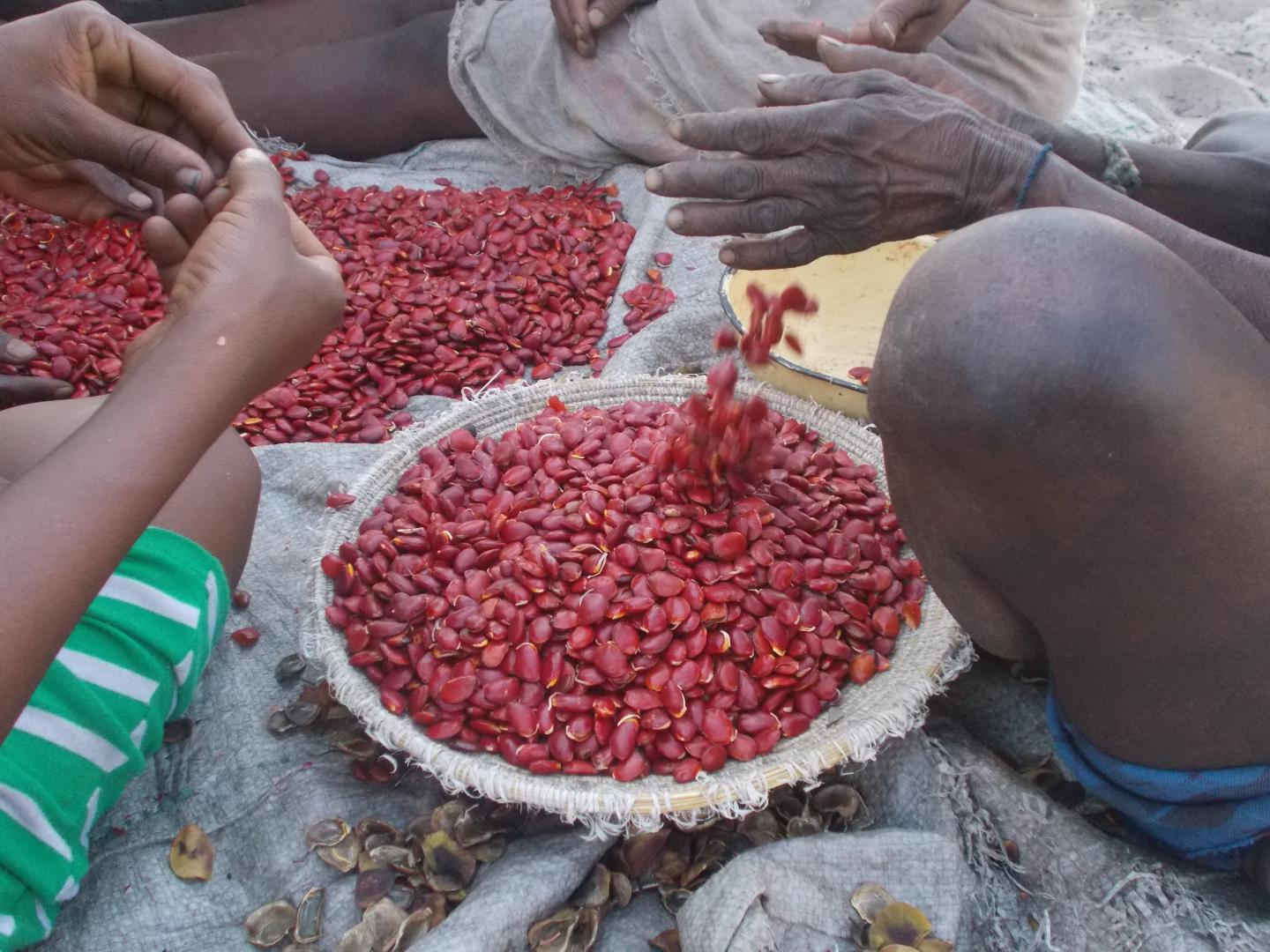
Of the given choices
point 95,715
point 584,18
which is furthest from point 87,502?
point 584,18

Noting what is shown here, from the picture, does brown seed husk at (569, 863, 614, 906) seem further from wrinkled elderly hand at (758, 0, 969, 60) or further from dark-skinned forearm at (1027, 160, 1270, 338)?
wrinkled elderly hand at (758, 0, 969, 60)

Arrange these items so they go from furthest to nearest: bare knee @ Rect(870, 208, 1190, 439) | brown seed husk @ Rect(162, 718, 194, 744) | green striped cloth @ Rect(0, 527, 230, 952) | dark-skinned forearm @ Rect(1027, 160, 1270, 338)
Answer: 1. brown seed husk @ Rect(162, 718, 194, 744)
2. green striped cloth @ Rect(0, 527, 230, 952)
3. dark-skinned forearm @ Rect(1027, 160, 1270, 338)
4. bare knee @ Rect(870, 208, 1190, 439)

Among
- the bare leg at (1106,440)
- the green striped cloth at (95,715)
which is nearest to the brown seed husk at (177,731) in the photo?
Answer: the green striped cloth at (95,715)

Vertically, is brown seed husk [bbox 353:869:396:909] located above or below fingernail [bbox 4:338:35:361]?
below

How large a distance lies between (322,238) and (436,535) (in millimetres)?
1838

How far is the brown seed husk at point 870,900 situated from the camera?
1.48 meters

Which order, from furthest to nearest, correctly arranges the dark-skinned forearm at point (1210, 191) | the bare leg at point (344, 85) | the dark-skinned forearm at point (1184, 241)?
the bare leg at point (344, 85)
the dark-skinned forearm at point (1210, 191)
the dark-skinned forearm at point (1184, 241)

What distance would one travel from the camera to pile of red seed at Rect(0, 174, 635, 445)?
269 centimetres

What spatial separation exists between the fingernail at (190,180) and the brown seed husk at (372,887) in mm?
1134

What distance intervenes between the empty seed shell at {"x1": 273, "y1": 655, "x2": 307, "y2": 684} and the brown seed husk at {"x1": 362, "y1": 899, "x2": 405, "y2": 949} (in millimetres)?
548

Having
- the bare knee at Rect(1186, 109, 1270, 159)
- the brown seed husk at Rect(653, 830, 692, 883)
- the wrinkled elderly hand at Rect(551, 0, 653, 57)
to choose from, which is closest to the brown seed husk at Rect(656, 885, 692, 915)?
the brown seed husk at Rect(653, 830, 692, 883)

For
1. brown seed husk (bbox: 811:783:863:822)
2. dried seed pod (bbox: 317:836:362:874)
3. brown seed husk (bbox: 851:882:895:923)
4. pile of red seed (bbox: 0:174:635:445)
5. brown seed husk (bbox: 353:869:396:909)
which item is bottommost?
pile of red seed (bbox: 0:174:635:445)

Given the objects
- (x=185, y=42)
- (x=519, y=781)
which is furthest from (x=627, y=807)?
(x=185, y=42)

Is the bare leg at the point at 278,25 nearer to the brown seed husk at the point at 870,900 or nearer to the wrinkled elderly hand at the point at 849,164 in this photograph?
the wrinkled elderly hand at the point at 849,164
